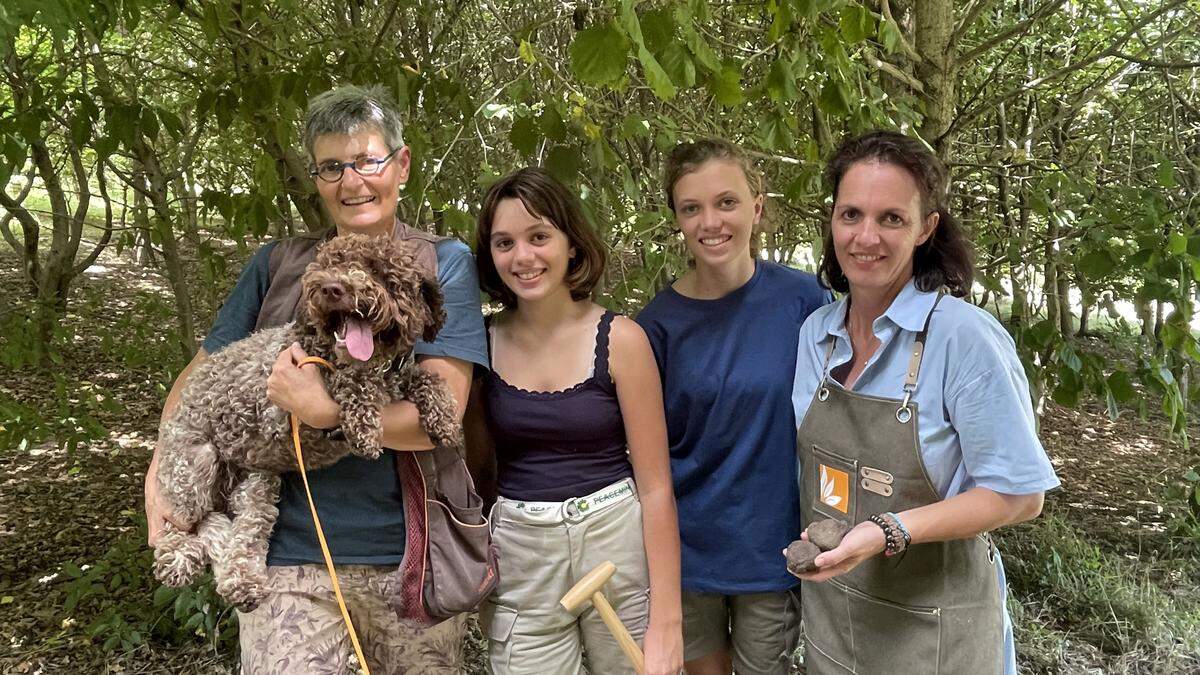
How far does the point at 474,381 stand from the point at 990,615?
1.61m

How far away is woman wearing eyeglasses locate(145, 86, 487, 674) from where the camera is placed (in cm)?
222

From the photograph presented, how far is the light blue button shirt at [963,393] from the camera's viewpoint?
1.93 metres

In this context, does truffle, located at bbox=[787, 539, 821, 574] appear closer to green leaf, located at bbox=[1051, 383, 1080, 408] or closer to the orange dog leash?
the orange dog leash

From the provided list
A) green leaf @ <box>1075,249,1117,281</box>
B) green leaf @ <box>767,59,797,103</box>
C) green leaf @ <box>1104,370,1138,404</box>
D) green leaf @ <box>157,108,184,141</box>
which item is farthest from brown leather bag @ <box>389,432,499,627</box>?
green leaf @ <box>1104,370,1138,404</box>

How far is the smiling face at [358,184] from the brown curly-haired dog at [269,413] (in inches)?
9.7

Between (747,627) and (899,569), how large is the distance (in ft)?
2.32

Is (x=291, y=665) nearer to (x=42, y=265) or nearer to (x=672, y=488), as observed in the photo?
(x=672, y=488)

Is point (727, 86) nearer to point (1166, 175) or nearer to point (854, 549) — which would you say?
point (854, 549)

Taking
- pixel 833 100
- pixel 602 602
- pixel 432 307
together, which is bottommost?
pixel 602 602

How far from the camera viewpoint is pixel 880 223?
2197 mm

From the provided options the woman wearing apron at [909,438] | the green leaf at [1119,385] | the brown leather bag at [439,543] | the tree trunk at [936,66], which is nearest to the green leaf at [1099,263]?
the green leaf at [1119,385]

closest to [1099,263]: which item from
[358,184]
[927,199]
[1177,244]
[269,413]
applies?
[1177,244]

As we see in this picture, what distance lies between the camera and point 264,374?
85.0 inches

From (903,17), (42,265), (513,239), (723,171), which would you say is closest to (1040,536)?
(903,17)
